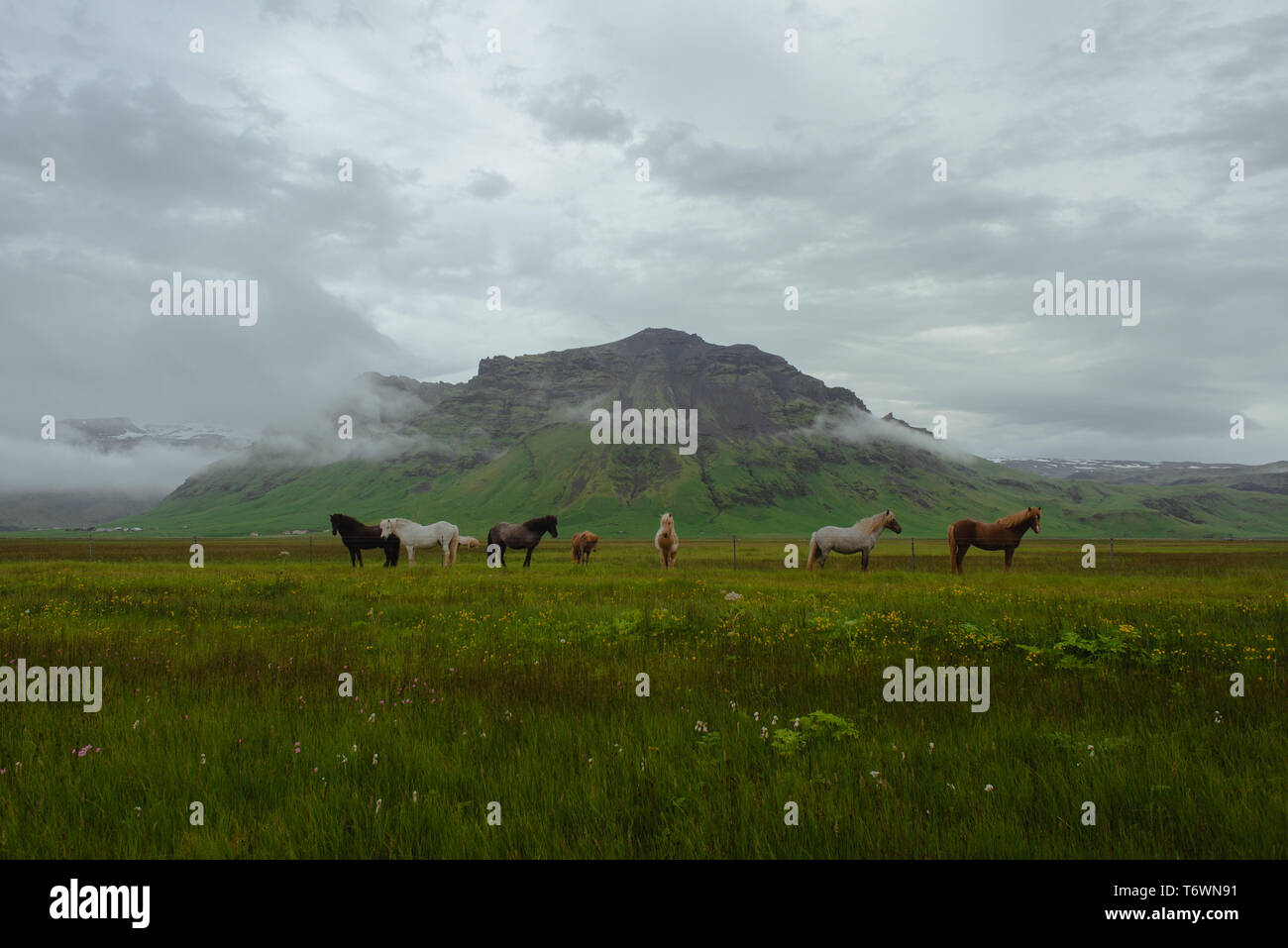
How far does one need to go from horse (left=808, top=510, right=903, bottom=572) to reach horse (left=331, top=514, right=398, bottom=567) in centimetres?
2153

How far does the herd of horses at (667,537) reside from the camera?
29.2 m

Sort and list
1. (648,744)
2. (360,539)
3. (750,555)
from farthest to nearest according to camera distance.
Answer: (750,555), (360,539), (648,744)

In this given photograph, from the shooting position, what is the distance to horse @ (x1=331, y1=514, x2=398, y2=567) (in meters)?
31.8

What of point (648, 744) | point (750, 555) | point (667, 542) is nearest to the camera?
point (648, 744)

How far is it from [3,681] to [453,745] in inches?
274

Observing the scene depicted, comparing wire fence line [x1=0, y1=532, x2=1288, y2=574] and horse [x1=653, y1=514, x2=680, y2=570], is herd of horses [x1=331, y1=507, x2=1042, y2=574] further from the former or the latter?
wire fence line [x1=0, y1=532, x2=1288, y2=574]

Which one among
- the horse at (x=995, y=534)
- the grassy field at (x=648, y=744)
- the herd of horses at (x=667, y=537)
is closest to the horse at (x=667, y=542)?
the herd of horses at (x=667, y=537)

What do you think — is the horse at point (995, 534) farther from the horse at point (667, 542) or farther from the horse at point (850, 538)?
the horse at point (667, 542)

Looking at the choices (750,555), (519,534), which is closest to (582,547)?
(519,534)

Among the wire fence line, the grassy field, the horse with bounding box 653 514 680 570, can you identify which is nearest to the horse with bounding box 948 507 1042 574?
the wire fence line

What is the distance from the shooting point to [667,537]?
30.7 metres

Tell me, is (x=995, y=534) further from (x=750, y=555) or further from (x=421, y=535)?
(x=750, y=555)

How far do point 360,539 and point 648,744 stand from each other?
31003 millimetres
